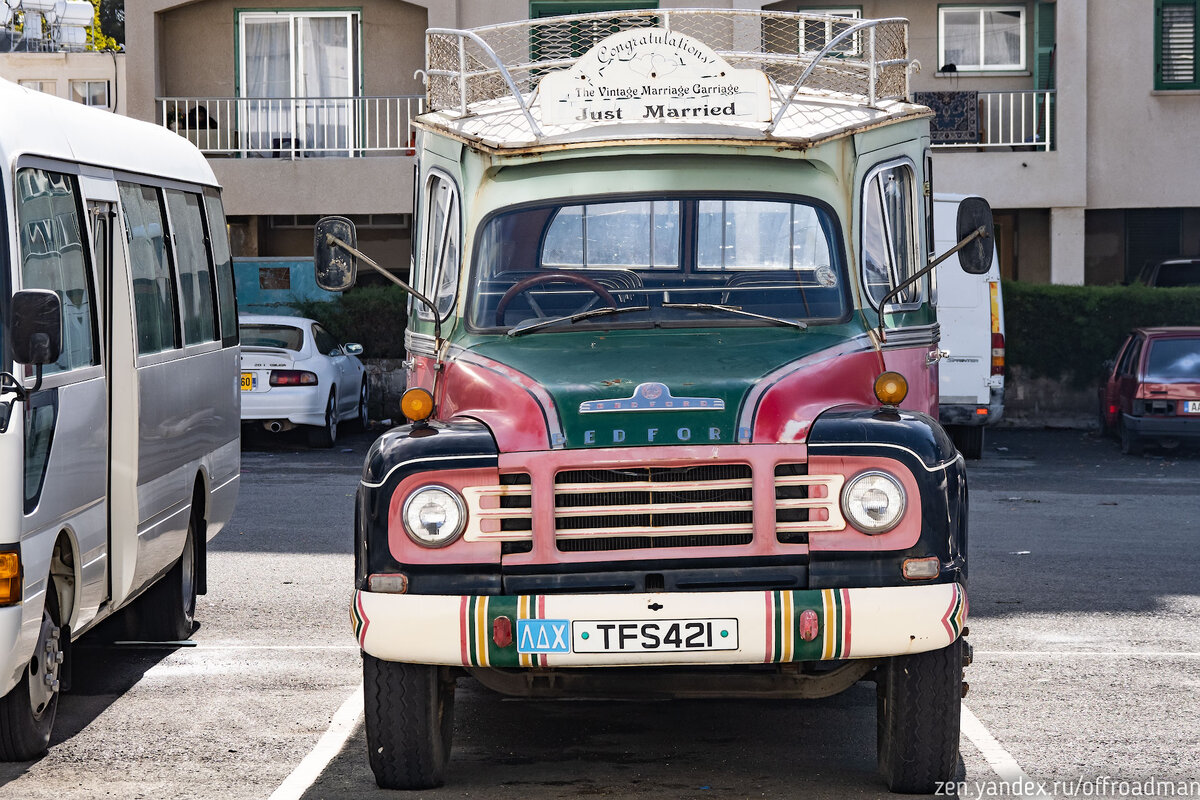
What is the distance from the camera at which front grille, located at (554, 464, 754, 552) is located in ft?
19.4

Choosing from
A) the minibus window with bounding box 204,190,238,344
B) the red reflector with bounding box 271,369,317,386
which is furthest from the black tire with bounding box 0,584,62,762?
the red reflector with bounding box 271,369,317,386

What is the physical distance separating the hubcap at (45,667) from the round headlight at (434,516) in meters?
1.65

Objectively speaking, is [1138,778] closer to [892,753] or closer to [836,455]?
[892,753]

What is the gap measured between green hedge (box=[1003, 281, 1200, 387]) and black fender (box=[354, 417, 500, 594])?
58.4 feet

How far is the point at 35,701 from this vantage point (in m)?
6.76

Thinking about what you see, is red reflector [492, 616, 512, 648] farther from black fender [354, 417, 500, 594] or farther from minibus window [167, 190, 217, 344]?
minibus window [167, 190, 217, 344]

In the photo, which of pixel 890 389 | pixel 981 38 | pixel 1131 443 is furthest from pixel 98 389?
pixel 981 38

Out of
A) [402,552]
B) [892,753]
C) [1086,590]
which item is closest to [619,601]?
[402,552]

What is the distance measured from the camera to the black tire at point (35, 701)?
669 centimetres

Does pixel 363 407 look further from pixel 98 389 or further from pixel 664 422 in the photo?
pixel 664 422

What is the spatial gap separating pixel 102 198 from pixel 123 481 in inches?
49.3

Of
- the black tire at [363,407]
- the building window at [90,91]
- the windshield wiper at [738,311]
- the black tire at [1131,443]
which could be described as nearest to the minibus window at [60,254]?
the windshield wiper at [738,311]

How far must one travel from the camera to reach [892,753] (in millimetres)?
6078

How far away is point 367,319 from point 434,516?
17579mm
